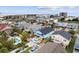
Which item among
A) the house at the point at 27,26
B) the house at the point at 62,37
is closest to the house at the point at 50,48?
the house at the point at 62,37

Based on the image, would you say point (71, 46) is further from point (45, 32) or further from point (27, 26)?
point (27, 26)

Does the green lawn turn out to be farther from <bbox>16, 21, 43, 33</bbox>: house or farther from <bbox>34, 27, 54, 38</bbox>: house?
<bbox>16, 21, 43, 33</bbox>: house

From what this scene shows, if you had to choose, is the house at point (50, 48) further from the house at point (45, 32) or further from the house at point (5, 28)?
the house at point (5, 28)
